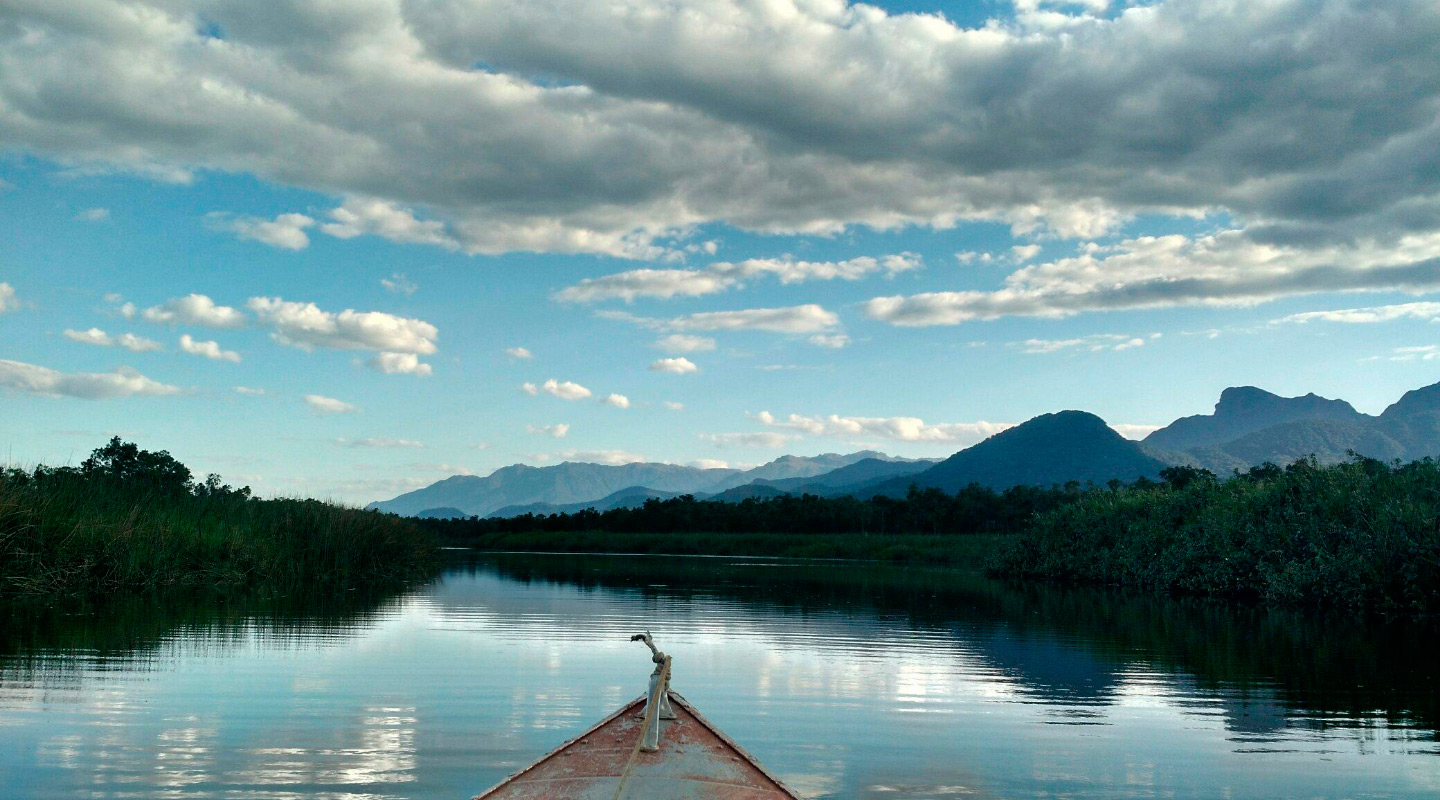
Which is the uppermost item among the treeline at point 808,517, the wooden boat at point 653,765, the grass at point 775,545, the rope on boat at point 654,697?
the rope on boat at point 654,697

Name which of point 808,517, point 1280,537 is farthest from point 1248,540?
point 808,517

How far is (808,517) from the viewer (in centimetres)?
9300

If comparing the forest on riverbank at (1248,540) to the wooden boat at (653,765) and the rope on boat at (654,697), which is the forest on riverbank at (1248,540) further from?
the rope on boat at (654,697)

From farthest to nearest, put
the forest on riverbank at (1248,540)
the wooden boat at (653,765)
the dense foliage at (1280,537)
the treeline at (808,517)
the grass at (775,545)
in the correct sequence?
1. the treeline at (808,517)
2. the grass at (775,545)
3. the forest on riverbank at (1248,540)
4. the dense foliage at (1280,537)
5. the wooden boat at (653,765)

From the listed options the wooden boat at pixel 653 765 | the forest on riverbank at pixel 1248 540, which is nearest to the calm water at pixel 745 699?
the wooden boat at pixel 653 765

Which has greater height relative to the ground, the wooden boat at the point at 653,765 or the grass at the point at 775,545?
the wooden boat at the point at 653,765

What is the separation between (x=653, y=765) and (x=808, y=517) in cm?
8810

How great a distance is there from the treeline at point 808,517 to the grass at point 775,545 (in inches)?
187

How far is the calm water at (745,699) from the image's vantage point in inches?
329

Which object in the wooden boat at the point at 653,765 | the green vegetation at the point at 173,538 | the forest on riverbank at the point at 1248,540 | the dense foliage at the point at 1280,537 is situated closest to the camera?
the wooden boat at the point at 653,765

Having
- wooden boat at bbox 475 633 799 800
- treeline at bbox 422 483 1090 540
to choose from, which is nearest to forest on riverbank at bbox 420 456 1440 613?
treeline at bbox 422 483 1090 540

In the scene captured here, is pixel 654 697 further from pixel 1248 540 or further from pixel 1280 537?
pixel 1248 540

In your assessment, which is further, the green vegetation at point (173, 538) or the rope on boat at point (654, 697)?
the green vegetation at point (173, 538)

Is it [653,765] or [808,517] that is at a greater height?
[653,765]
